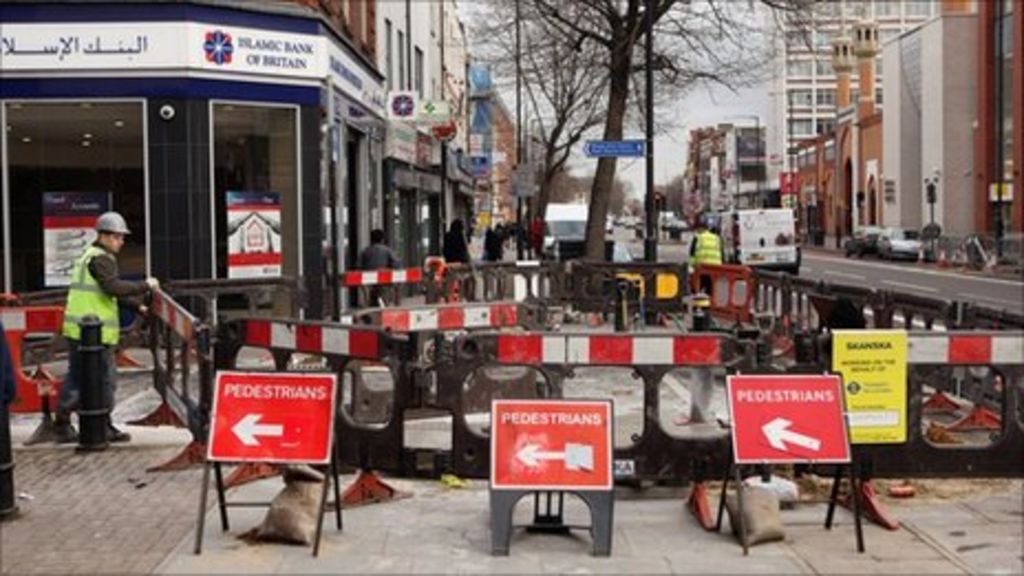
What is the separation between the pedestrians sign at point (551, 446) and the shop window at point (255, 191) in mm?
12474

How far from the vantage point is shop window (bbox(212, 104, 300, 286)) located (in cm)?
1875

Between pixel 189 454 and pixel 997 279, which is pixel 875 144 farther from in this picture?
pixel 189 454

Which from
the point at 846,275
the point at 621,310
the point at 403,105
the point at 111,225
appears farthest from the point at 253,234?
the point at 846,275

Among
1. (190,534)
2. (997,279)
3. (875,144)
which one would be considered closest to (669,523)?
(190,534)

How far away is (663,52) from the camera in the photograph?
1143 inches

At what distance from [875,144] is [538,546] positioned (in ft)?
275

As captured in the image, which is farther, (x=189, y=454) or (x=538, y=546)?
(x=189, y=454)

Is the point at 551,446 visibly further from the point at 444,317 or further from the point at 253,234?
the point at 253,234

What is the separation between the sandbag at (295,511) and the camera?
22.8ft

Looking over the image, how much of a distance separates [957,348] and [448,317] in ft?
19.4

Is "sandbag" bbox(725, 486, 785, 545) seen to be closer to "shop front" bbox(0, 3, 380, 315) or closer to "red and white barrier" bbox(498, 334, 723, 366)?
"red and white barrier" bbox(498, 334, 723, 366)

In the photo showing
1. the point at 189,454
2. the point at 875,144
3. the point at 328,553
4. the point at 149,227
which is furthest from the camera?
the point at 875,144

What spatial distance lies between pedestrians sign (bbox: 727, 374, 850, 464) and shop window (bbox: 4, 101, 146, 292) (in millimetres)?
12919

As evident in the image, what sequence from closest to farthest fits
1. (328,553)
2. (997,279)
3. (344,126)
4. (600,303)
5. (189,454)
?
(328,553), (189,454), (600,303), (344,126), (997,279)
